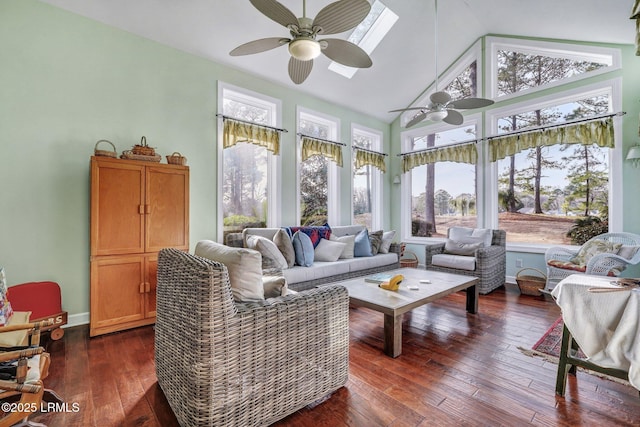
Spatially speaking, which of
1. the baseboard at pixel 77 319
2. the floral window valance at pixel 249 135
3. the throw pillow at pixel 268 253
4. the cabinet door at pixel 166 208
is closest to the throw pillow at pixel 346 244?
the throw pillow at pixel 268 253

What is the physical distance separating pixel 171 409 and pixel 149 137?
9.25 ft

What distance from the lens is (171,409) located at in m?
1.71

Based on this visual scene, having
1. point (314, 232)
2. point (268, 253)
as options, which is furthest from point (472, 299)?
point (268, 253)

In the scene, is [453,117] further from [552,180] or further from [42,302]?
[42,302]

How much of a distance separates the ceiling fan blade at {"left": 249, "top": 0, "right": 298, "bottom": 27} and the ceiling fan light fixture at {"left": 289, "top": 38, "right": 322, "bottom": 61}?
12 cm

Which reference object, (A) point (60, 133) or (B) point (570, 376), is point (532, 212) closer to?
(B) point (570, 376)

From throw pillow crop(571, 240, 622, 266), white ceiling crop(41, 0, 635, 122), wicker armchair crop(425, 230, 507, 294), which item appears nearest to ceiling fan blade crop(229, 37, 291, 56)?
white ceiling crop(41, 0, 635, 122)

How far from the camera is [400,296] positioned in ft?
8.50

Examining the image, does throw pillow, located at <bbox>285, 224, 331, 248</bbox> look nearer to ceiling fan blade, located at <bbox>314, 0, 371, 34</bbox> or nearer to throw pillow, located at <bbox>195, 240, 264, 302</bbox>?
throw pillow, located at <bbox>195, 240, 264, 302</bbox>

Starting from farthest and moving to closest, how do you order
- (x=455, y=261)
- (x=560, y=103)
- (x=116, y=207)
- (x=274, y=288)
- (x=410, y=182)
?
(x=410, y=182)
(x=560, y=103)
(x=455, y=261)
(x=116, y=207)
(x=274, y=288)

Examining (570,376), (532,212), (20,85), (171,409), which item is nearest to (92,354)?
(171,409)

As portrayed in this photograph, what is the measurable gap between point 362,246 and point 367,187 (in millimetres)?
1979

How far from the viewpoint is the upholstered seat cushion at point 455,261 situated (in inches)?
163

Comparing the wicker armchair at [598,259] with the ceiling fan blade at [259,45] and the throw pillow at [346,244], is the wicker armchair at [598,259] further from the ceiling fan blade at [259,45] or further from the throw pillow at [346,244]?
the ceiling fan blade at [259,45]
